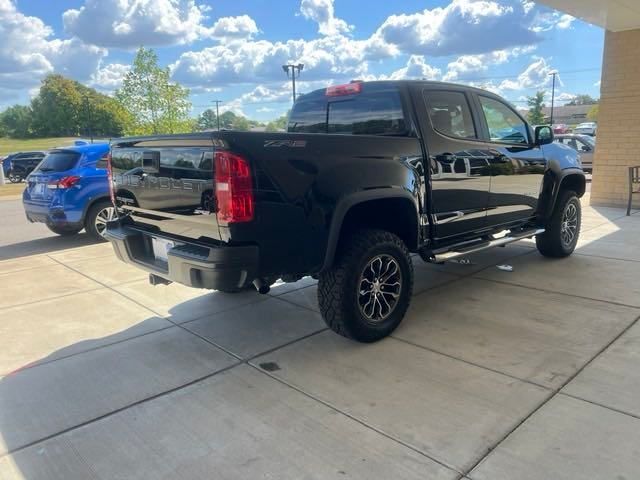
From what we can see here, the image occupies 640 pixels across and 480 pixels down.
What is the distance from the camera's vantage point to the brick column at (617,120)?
9812mm

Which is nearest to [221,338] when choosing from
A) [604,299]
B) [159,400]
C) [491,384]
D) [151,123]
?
[159,400]

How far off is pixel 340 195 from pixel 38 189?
6417mm

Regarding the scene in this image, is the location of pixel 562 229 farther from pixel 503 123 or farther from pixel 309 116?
pixel 309 116

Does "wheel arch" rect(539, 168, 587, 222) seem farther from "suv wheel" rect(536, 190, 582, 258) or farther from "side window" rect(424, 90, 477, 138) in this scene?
"side window" rect(424, 90, 477, 138)

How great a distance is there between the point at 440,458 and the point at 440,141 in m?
2.64

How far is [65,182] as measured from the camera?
7672 millimetres

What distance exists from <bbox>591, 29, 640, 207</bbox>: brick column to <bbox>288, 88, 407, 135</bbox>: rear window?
7.99 m

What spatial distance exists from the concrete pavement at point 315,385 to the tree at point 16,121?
85.8 metres

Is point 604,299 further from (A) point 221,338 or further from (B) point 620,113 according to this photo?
(B) point 620,113

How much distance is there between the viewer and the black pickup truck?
3059mm

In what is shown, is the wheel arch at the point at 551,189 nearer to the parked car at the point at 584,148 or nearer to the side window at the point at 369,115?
the side window at the point at 369,115

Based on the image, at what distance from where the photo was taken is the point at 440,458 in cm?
245

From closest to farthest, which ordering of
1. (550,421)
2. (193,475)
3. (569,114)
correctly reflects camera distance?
(193,475) → (550,421) → (569,114)

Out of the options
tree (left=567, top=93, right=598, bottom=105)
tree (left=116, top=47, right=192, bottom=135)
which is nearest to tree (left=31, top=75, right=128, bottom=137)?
tree (left=116, top=47, right=192, bottom=135)
